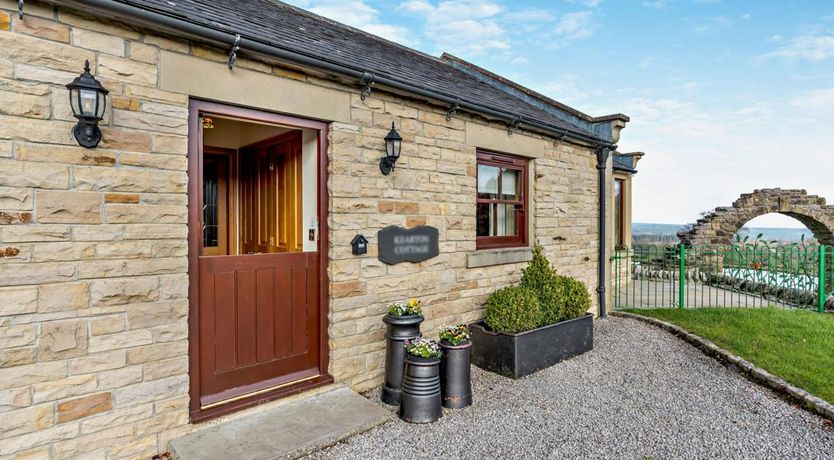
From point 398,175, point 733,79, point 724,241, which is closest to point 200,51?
point 398,175

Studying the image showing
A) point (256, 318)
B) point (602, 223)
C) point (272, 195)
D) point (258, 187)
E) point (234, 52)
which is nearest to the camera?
point (234, 52)

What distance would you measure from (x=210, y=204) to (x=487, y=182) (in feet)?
14.4

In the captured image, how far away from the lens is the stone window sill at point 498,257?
571 cm

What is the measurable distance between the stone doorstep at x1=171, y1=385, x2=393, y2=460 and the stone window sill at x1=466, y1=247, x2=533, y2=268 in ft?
8.02

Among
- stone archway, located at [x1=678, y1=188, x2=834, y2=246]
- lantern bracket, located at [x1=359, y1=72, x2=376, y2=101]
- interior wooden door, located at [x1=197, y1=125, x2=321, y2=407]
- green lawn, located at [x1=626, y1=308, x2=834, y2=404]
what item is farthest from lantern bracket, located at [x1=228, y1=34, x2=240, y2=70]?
stone archway, located at [x1=678, y1=188, x2=834, y2=246]

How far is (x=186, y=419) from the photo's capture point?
3354mm

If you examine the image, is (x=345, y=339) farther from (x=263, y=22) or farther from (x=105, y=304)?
(x=263, y=22)

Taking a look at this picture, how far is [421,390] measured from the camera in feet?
12.7

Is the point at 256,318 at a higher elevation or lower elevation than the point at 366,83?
lower

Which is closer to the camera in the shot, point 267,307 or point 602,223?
point 267,307

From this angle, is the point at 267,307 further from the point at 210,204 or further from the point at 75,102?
the point at 210,204

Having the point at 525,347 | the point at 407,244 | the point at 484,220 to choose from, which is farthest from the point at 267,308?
the point at 484,220

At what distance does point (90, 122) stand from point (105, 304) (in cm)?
130

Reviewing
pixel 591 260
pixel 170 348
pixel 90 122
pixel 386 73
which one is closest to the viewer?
pixel 90 122
